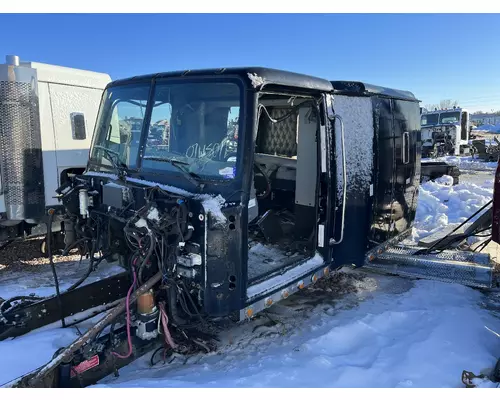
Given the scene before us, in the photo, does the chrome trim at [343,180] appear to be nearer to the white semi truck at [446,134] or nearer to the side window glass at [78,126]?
the side window glass at [78,126]

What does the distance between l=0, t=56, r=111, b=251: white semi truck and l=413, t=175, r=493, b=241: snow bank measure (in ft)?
20.3

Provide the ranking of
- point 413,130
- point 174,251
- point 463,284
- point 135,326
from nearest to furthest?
point 174,251 < point 135,326 < point 463,284 < point 413,130

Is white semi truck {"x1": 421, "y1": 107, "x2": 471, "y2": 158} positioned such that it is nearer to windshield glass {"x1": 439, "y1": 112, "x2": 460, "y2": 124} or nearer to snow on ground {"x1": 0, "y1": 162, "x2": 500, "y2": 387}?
windshield glass {"x1": 439, "y1": 112, "x2": 460, "y2": 124}

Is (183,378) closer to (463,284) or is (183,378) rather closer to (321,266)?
(321,266)

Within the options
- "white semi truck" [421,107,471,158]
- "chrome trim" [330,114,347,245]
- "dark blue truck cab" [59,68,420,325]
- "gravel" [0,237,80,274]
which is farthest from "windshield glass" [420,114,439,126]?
"gravel" [0,237,80,274]

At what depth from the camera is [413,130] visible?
20.3 ft

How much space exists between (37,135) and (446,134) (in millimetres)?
20121

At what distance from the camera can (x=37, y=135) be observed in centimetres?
645

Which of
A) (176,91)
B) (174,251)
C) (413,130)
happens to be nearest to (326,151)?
(176,91)

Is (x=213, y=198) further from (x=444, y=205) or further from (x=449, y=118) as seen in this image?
(x=449, y=118)

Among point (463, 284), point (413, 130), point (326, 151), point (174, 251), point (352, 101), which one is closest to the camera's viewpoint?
point (174, 251)

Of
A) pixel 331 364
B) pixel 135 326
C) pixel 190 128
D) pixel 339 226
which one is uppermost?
pixel 190 128

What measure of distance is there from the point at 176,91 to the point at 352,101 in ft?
6.43

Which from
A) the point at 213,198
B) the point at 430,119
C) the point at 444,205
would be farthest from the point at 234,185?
the point at 430,119
